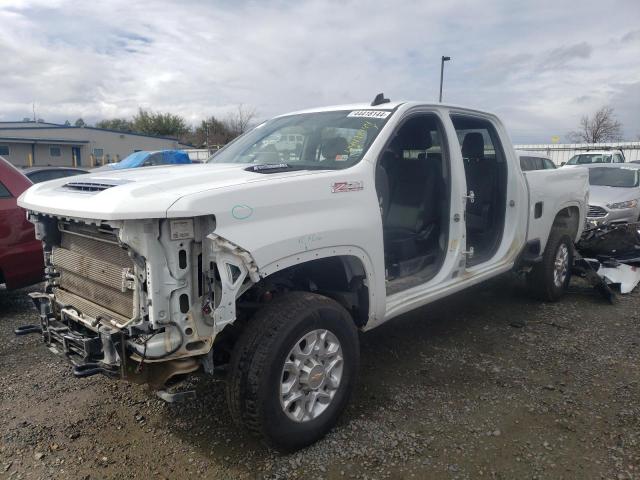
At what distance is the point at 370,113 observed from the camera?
372cm

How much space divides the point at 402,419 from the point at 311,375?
834mm

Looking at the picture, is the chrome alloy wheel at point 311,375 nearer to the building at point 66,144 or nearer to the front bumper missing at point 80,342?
the front bumper missing at point 80,342

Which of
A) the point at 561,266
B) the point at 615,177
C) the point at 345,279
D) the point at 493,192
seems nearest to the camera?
the point at 345,279

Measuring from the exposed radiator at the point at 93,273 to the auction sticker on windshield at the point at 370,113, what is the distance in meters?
2.02

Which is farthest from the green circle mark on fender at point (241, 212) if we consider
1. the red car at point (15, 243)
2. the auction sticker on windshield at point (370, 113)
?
the red car at point (15, 243)

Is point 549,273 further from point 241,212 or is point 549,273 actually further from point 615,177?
point 615,177

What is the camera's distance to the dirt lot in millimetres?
2783

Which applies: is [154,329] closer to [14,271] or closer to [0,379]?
[0,379]

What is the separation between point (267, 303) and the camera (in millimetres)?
2775

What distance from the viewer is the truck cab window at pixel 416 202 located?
4.09 m

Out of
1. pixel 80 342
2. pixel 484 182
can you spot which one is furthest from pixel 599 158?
pixel 80 342

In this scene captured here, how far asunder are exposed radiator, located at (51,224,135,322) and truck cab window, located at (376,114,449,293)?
2076 millimetres

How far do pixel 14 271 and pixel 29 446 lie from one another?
2.52m

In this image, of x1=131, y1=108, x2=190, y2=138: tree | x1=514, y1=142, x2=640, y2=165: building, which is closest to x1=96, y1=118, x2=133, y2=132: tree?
x1=131, y1=108, x2=190, y2=138: tree
